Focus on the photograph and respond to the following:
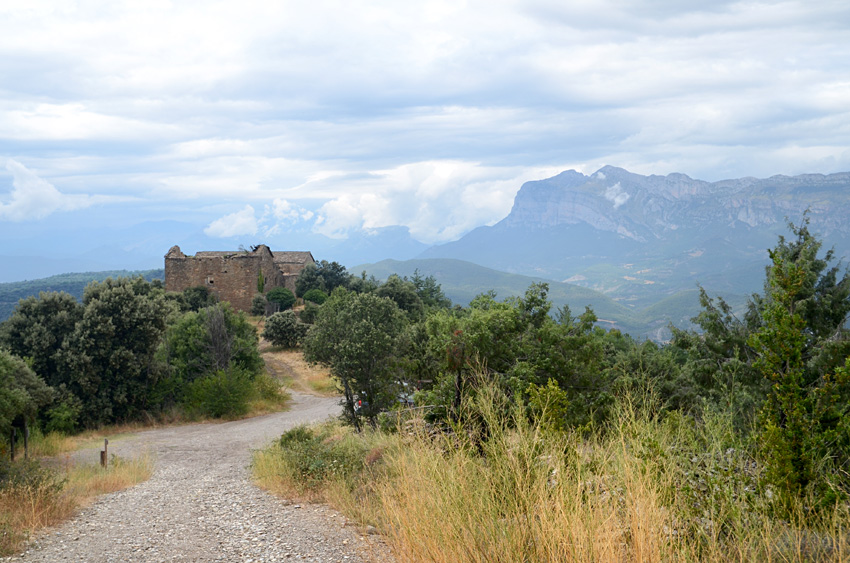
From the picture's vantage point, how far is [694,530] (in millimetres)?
4242

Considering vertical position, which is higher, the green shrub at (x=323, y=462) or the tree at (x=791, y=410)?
the tree at (x=791, y=410)

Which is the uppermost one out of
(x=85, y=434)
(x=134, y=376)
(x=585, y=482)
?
(x=585, y=482)

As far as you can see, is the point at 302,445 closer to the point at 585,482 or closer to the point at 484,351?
the point at 484,351

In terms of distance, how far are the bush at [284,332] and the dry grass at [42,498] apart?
29.8 m

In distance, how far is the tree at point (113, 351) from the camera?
921 inches

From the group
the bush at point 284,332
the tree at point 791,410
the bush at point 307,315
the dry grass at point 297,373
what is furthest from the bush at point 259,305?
the tree at point 791,410

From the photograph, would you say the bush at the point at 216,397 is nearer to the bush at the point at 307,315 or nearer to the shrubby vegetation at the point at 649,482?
the bush at the point at 307,315

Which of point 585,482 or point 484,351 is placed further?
point 484,351

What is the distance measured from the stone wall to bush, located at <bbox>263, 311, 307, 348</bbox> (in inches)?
396

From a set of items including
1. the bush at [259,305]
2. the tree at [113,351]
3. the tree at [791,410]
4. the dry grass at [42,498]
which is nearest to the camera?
the tree at [791,410]

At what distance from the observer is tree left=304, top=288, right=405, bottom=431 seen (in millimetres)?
16656

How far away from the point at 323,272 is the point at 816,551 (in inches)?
2192

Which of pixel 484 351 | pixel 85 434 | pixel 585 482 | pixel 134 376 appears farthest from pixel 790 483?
pixel 134 376

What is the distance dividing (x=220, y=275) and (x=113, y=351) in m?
28.5
